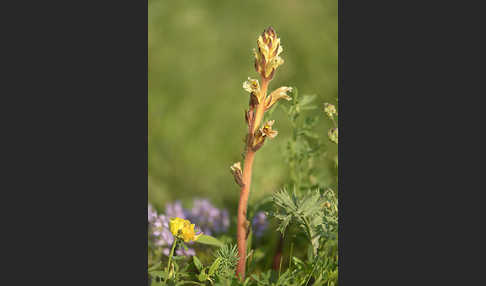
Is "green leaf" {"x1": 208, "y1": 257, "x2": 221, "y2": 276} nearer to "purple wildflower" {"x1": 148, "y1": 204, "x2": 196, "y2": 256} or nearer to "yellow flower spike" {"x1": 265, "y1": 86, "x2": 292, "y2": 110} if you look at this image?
"purple wildflower" {"x1": 148, "y1": 204, "x2": 196, "y2": 256}

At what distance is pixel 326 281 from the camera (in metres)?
2.17

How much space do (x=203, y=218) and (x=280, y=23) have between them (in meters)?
2.55

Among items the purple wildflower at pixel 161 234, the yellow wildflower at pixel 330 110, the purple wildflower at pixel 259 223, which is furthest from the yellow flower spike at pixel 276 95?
the purple wildflower at pixel 259 223

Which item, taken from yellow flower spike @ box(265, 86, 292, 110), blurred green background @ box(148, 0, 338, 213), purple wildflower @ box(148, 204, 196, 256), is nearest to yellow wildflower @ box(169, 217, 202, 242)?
purple wildflower @ box(148, 204, 196, 256)

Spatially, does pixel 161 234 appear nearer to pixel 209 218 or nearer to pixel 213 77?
pixel 209 218

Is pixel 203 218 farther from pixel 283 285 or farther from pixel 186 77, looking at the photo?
pixel 186 77

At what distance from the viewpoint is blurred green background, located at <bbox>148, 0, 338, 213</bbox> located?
387cm

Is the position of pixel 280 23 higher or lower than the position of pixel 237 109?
higher

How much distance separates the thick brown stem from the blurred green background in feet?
4.16

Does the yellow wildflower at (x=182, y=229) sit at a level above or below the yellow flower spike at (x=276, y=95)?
below

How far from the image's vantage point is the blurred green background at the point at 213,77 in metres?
3.87

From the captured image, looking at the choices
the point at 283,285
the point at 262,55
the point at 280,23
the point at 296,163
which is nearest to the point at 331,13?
the point at 280,23

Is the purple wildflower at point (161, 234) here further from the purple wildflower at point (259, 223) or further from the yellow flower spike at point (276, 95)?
the yellow flower spike at point (276, 95)

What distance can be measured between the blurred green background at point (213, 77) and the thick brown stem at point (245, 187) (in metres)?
1.27
